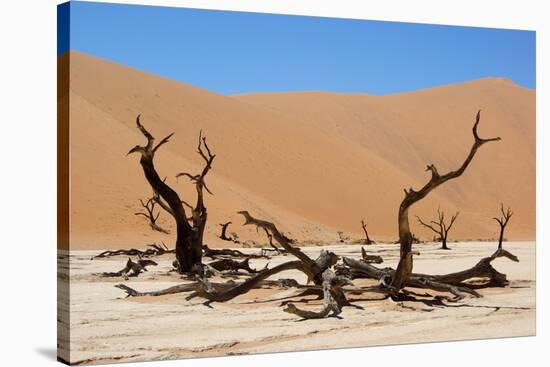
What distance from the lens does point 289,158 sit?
1742 centimetres

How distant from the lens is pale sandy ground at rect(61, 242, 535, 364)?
39.3 ft

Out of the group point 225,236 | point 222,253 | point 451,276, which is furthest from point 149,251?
point 451,276

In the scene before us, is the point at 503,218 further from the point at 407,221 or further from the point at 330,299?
the point at 330,299

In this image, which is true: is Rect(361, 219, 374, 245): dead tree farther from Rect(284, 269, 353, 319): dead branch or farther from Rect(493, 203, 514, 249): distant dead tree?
Rect(493, 203, 514, 249): distant dead tree

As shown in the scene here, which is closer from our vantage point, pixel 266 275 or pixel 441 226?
pixel 266 275

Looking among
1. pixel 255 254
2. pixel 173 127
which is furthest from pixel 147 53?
pixel 255 254

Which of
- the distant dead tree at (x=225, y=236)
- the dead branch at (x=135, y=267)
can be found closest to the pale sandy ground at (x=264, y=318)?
the dead branch at (x=135, y=267)

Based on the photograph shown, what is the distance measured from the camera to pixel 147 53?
13.4 metres

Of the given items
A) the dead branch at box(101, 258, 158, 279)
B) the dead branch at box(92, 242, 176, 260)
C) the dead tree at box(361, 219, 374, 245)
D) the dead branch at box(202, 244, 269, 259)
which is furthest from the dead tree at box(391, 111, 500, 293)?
the dead branch at box(101, 258, 158, 279)

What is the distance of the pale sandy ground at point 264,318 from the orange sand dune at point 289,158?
43 cm

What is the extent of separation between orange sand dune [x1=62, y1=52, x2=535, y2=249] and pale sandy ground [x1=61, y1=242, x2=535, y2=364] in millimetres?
429

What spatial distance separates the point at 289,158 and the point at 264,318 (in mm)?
4869

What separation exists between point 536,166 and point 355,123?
4709 mm

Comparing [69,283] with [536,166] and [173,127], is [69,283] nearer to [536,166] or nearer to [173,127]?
[173,127]
